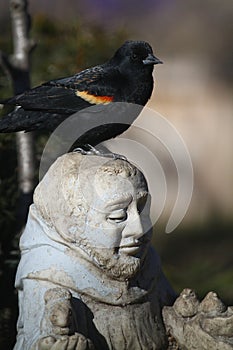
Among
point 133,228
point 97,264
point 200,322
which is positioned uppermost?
point 133,228

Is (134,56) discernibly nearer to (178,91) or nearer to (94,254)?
(94,254)

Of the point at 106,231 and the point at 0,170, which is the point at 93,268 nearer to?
the point at 106,231

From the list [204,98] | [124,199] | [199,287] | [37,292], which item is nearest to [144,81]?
[124,199]

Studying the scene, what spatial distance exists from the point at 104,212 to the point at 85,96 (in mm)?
689

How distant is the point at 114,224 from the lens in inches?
102

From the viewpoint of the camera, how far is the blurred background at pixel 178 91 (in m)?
4.27

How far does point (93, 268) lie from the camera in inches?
104

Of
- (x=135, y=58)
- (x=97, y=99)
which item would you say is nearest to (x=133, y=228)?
(x=97, y=99)

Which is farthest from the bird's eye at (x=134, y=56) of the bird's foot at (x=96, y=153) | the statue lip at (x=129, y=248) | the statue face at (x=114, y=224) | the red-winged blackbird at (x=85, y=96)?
the statue lip at (x=129, y=248)

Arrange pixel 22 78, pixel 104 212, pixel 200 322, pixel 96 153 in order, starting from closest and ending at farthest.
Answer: pixel 104 212
pixel 200 322
pixel 96 153
pixel 22 78

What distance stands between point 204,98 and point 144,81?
558cm

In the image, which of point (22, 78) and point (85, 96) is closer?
point (85, 96)

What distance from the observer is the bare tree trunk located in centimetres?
392

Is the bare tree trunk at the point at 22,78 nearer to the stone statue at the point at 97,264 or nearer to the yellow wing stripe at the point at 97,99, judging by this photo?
the yellow wing stripe at the point at 97,99
